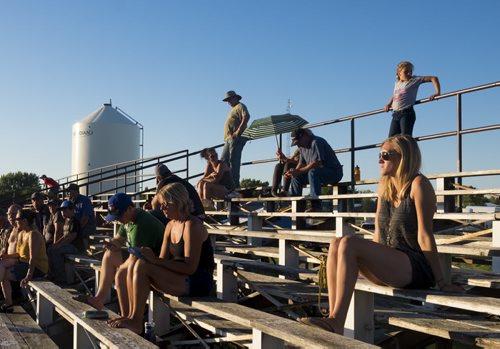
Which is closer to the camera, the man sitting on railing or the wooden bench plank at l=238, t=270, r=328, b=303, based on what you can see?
the wooden bench plank at l=238, t=270, r=328, b=303

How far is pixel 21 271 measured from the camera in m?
7.74

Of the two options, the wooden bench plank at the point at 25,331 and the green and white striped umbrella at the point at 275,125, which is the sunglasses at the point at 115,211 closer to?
the wooden bench plank at the point at 25,331

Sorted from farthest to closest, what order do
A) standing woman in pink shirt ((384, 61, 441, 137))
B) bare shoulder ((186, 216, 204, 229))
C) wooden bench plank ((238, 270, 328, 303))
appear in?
standing woman in pink shirt ((384, 61, 441, 137)) → bare shoulder ((186, 216, 204, 229)) → wooden bench plank ((238, 270, 328, 303))

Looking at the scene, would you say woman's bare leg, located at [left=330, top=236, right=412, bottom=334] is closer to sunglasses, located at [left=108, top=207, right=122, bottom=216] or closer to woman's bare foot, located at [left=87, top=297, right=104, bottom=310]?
sunglasses, located at [left=108, top=207, right=122, bottom=216]

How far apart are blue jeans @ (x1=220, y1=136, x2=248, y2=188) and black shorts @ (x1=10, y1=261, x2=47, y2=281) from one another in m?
3.64

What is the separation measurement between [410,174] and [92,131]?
25.8 meters

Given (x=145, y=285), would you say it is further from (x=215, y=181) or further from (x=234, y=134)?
(x=234, y=134)

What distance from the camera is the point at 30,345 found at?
536cm

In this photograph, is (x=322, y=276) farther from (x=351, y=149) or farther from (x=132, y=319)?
Result: (x=351, y=149)

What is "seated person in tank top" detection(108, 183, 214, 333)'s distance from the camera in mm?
4363

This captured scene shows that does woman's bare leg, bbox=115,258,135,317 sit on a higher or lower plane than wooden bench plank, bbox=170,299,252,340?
higher

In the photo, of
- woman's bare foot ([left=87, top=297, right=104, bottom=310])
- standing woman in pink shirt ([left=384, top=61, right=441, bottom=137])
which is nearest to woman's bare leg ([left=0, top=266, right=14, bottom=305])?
woman's bare foot ([left=87, top=297, right=104, bottom=310])

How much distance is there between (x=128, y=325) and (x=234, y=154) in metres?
6.16

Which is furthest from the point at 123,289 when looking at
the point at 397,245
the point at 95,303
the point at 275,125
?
the point at 275,125
